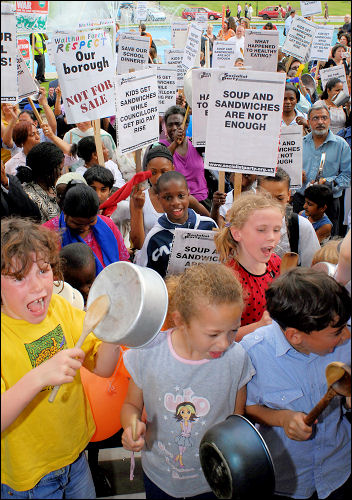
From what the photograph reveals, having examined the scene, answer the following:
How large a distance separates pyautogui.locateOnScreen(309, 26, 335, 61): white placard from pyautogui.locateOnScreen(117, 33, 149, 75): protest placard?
3971 millimetres

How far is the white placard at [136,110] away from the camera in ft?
15.1

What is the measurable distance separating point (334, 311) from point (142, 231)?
2.59 meters

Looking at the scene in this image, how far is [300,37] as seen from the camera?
861cm

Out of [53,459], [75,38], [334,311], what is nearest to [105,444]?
[53,459]

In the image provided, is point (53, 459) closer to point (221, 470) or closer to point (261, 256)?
point (221, 470)

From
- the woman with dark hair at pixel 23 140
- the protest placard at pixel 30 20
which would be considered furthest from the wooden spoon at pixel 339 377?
the protest placard at pixel 30 20

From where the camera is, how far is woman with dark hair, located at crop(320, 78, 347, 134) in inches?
281

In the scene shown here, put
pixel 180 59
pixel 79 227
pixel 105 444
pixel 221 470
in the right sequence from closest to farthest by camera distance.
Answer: pixel 221 470, pixel 105 444, pixel 79 227, pixel 180 59

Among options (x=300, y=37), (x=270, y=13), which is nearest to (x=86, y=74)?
(x=300, y=37)

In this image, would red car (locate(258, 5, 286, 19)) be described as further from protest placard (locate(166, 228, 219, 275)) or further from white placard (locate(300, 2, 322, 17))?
protest placard (locate(166, 228, 219, 275))

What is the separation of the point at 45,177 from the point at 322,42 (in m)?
7.64

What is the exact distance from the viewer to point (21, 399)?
1.46 meters

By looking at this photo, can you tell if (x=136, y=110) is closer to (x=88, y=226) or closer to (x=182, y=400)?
(x=88, y=226)

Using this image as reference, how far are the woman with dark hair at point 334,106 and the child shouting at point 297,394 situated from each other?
18.9 ft
